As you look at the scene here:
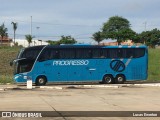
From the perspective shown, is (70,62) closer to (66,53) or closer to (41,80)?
(66,53)

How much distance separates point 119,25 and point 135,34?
9226 mm

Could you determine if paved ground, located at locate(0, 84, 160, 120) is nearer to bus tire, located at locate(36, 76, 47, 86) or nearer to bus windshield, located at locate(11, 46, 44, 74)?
bus windshield, located at locate(11, 46, 44, 74)

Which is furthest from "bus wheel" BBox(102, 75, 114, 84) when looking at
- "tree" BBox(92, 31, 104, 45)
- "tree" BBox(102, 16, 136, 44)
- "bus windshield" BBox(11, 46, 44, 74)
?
"tree" BBox(92, 31, 104, 45)

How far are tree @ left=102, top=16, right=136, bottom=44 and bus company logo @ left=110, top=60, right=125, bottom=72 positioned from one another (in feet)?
210

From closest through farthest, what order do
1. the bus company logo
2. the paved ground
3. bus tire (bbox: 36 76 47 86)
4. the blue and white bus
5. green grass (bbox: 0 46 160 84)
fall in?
the paved ground, the blue and white bus, bus tire (bbox: 36 76 47 86), the bus company logo, green grass (bbox: 0 46 160 84)

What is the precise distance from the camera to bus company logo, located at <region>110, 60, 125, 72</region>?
33812mm

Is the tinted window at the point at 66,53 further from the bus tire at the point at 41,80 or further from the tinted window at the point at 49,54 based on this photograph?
the bus tire at the point at 41,80

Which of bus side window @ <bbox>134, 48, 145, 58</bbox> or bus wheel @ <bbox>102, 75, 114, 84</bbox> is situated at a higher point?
bus side window @ <bbox>134, 48, 145, 58</bbox>

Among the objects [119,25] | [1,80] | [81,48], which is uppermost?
[119,25]

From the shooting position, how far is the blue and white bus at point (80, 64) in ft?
106

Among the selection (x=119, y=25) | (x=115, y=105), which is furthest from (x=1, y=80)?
(x=119, y=25)

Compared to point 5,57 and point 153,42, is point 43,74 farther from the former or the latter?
point 153,42

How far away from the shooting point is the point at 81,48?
1313 inches

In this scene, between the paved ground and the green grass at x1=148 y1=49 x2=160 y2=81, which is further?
the green grass at x1=148 y1=49 x2=160 y2=81
